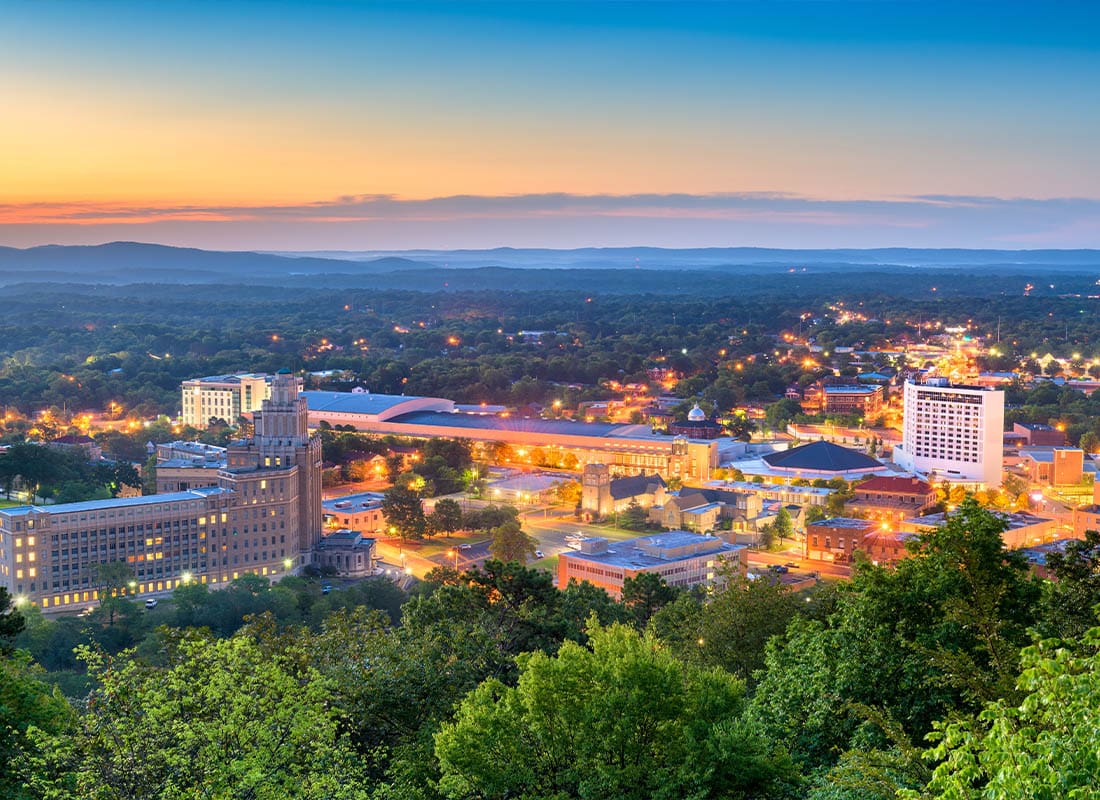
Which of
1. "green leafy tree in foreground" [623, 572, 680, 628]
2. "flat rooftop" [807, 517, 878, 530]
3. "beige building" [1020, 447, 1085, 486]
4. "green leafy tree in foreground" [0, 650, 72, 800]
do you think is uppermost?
"green leafy tree in foreground" [0, 650, 72, 800]

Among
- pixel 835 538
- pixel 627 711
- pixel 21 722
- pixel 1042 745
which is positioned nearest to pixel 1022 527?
pixel 835 538

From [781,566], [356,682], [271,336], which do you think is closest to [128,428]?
[781,566]

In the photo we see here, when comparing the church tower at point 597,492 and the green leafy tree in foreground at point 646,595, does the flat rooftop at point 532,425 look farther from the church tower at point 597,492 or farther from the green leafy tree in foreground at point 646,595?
the green leafy tree in foreground at point 646,595

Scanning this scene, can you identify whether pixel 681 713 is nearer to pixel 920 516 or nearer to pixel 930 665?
pixel 930 665

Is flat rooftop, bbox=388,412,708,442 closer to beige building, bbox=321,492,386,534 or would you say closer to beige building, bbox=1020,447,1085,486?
beige building, bbox=1020,447,1085,486

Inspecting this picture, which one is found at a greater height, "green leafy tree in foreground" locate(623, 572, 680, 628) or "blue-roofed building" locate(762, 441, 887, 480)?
"green leafy tree in foreground" locate(623, 572, 680, 628)

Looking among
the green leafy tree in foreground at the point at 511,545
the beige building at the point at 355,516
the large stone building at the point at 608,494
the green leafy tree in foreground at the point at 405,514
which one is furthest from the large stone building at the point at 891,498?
the beige building at the point at 355,516

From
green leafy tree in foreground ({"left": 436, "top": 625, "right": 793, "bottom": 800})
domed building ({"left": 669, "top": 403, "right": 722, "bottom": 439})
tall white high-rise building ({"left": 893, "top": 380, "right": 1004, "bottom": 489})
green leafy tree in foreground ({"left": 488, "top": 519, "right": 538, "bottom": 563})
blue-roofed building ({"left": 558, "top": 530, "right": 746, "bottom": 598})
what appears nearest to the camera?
green leafy tree in foreground ({"left": 436, "top": 625, "right": 793, "bottom": 800})

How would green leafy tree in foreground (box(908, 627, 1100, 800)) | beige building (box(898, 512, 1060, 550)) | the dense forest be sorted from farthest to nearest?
beige building (box(898, 512, 1060, 550))
the dense forest
green leafy tree in foreground (box(908, 627, 1100, 800))

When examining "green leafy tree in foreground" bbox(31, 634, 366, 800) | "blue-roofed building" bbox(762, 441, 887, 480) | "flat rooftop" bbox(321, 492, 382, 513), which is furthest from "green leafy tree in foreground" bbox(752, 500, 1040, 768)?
"blue-roofed building" bbox(762, 441, 887, 480)
